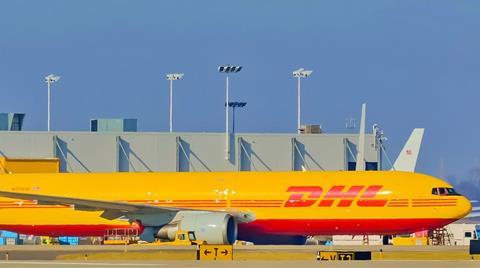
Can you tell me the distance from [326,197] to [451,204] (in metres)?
6.48

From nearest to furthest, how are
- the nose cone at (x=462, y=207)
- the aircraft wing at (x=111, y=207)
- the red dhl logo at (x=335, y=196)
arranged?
the nose cone at (x=462, y=207) < the red dhl logo at (x=335, y=196) < the aircraft wing at (x=111, y=207)

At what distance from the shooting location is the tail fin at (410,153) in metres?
119

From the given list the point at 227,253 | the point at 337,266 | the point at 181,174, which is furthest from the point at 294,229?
the point at 337,266

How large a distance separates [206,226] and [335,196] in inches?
278

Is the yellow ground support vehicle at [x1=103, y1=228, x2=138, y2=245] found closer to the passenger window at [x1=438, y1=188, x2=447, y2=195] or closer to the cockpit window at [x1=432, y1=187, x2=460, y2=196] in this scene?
the cockpit window at [x1=432, y1=187, x2=460, y2=196]

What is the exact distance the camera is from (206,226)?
203ft

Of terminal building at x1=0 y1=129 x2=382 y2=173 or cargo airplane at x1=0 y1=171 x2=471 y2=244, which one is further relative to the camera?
terminal building at x1=0 y1=129 x2=382 y2=173

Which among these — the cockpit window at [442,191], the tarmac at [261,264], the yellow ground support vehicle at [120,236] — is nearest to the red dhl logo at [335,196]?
the cockpit window at [442,191]

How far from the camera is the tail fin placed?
391 ft

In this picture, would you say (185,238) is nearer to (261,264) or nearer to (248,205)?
(248,205)

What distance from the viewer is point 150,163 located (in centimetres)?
9962

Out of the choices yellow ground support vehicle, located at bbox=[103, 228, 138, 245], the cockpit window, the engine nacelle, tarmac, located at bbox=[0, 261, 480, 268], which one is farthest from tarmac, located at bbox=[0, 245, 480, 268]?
the cockpit window

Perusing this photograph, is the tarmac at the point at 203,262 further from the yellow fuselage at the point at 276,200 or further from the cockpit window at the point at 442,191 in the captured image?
the cockpit window at the point at 442,191

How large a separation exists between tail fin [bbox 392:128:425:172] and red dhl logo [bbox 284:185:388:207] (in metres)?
56.2
